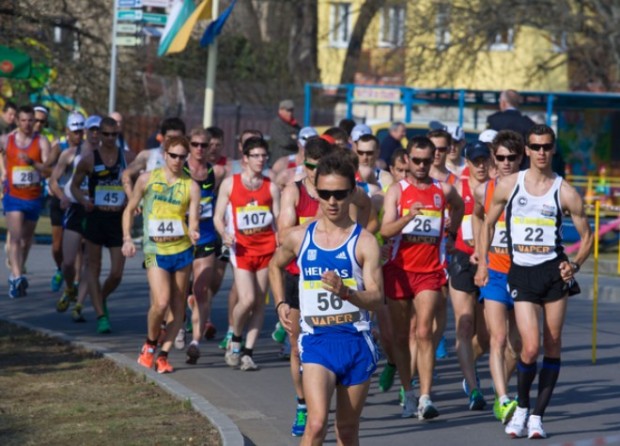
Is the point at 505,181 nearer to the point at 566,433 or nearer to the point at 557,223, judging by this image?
the point at 557,223

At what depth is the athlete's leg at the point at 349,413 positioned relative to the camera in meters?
7.20

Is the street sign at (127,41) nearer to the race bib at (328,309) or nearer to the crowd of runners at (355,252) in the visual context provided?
the crowd of runners at (355,252)

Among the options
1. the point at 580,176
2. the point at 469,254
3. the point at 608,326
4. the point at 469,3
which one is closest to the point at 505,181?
the point at 469,254

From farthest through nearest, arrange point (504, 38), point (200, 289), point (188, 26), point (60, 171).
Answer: point (504, 38)
point (188, 26)
point (60, 171)
point (200, 289)

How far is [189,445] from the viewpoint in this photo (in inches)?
339

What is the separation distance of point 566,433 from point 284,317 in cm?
275

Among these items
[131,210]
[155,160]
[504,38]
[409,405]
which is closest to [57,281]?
[155,160]

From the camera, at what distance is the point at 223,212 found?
40.4 feet

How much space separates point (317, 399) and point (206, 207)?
20.0 feet

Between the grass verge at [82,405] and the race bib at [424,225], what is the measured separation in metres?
1.95

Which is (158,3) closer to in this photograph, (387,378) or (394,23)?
(387,378)

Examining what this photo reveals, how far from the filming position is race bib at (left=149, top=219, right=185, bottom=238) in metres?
11.8

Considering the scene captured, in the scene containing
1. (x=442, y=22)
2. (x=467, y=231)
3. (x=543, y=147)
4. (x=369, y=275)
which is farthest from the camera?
(x=442, y=22)

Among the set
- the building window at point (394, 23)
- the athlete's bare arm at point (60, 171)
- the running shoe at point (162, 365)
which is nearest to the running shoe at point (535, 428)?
the running shoe at point (162, 365)
